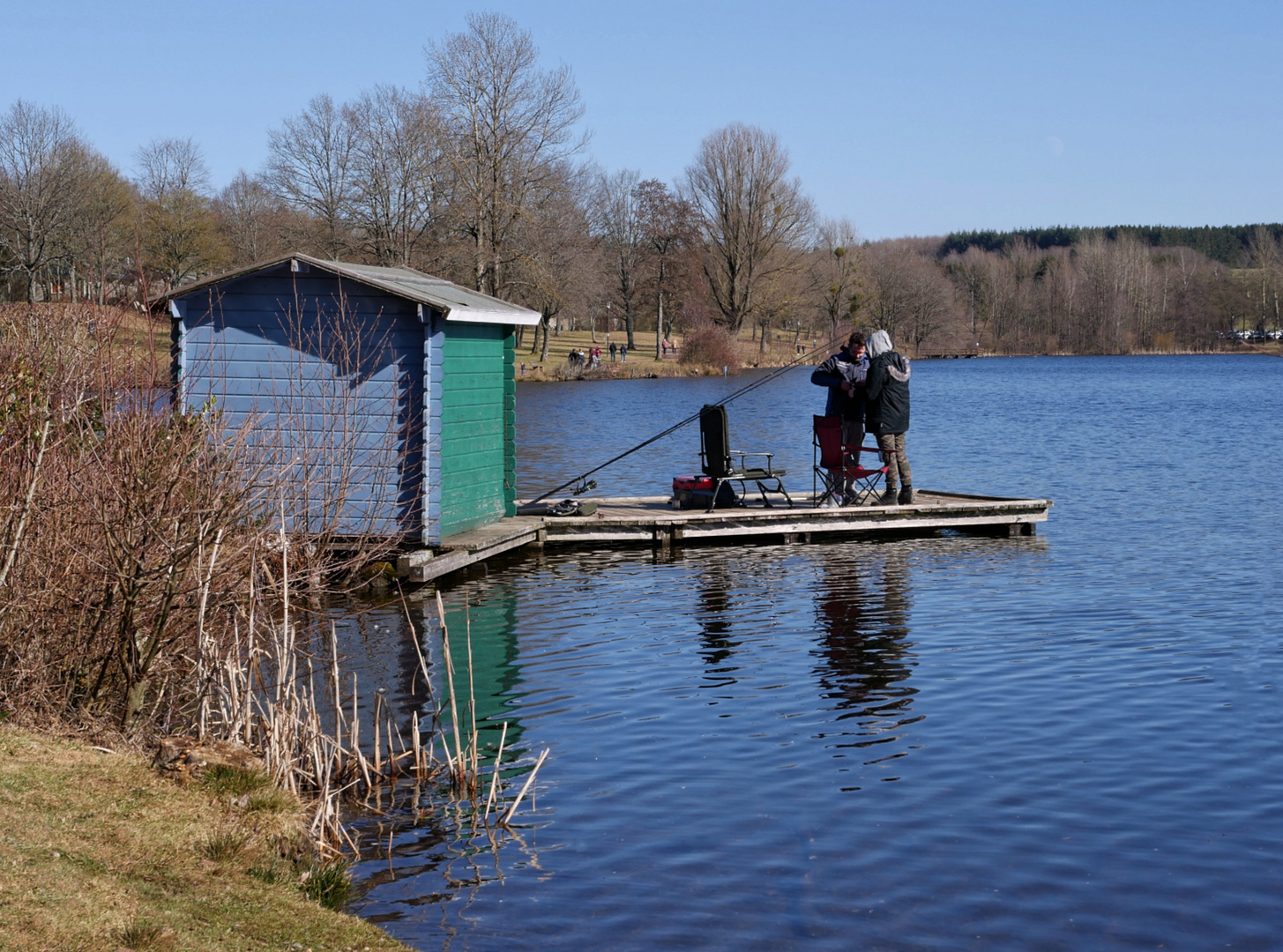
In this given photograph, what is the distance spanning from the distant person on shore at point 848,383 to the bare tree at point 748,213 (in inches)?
2473

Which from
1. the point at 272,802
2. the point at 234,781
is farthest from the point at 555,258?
the point at 272,802

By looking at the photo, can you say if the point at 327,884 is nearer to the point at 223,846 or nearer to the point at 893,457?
the point at 223,846

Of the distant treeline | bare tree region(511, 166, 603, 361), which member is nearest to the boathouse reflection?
bare tree region(511, 166, 603, 361)

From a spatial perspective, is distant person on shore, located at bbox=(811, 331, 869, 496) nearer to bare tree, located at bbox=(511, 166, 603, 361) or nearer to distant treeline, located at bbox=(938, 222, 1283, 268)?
bare tree, located at bbox=(511, 166, 603, 361)

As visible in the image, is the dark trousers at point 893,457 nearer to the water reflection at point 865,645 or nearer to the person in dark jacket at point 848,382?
the person in dark jacket at point 848,382

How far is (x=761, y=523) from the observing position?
16969 mm

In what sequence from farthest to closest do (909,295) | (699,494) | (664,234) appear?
(909,295) → (664,234) → (699,494)

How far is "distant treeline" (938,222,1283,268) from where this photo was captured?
18000 cm

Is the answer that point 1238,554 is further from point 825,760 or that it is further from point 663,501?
point 825,760

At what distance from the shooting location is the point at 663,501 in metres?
18.8

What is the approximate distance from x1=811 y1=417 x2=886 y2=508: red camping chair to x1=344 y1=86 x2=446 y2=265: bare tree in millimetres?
39612

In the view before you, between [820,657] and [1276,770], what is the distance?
3.94 metres

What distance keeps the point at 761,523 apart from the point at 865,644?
203 inches

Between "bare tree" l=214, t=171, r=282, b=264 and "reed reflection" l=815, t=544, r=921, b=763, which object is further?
→ "bare tree" l=214, t=171, r=282, b=264
